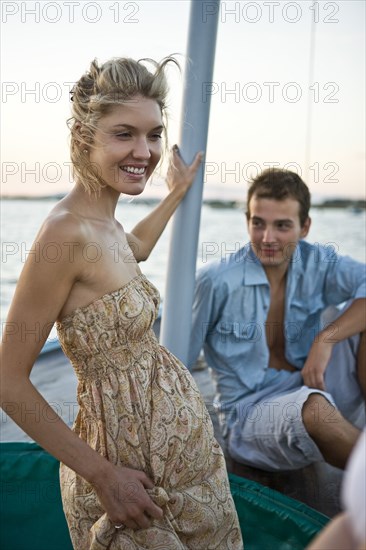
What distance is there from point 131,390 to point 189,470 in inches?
9.3

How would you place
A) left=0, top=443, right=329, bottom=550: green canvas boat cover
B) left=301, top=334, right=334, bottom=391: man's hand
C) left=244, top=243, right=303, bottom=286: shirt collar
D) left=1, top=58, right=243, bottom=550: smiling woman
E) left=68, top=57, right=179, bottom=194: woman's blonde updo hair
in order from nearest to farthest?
left=1, top=58, right=243, bottom=550: smiling woman
left=68, top=57, right=179, bottom=194: woman's blonde updo hair
left=0, top=443, right=329, bottom=550: green canvas boat cover
left=301, top=334, right=334, bottom=391: man's hand
left=244, top=243, right=303, bottom=286: shirt collar

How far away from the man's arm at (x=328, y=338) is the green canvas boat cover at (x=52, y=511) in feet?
1.61

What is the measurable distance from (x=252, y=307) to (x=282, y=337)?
235 millimetres

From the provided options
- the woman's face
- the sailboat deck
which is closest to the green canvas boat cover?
the sailboat deck

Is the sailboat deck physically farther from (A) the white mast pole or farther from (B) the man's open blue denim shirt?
(A) the white mast pole

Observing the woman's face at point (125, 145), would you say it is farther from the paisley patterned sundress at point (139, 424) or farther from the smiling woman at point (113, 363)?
the paisley patterned sundress at point (139, 424)

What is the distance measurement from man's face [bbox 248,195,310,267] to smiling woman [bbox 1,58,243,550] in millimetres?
1145

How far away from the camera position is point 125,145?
1520mm

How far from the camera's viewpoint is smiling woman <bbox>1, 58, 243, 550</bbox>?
1398mm

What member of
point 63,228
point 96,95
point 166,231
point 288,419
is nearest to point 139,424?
point 63,228

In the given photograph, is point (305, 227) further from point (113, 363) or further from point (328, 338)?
point (113, 363)

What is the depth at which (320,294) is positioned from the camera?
293 centimetres

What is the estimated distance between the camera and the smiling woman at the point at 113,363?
140 cm

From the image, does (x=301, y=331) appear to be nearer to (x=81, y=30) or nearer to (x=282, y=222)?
(x=282, y=222)
